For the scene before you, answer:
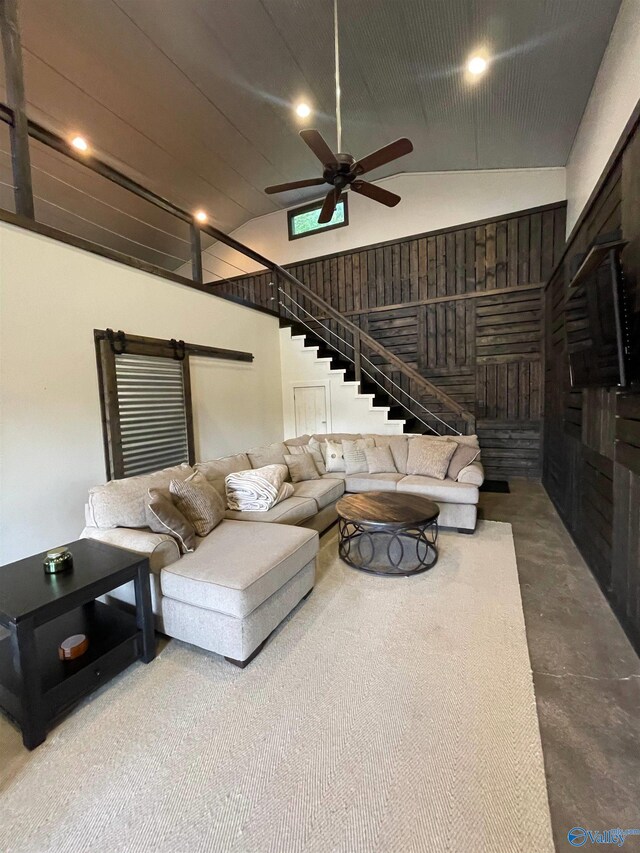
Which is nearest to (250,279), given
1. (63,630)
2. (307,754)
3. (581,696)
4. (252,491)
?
(252,491)

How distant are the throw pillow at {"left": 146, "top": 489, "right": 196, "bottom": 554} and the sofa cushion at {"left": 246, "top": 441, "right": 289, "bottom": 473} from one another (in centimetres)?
156

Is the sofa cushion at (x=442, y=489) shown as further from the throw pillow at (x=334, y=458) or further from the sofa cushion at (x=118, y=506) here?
the sofa cushion at (x=118, y=506)

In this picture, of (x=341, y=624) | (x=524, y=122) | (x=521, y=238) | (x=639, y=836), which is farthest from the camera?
(x=521, y=238)

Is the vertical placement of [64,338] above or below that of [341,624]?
above

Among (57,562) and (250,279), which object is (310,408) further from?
(57,562)

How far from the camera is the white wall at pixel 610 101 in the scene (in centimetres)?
238

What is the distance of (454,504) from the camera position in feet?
11.7

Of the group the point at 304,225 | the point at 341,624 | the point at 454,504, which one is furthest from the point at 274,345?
the point at 341,624

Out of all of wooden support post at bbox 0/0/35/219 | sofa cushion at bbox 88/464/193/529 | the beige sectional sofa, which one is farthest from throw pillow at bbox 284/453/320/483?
wooden support post at bbox 0/0/35/219

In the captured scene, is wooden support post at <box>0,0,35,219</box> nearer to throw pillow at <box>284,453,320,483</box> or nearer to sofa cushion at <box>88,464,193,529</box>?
sofa cushion at <box>88,464,193,529</box>

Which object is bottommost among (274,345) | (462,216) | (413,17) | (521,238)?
(274,345)

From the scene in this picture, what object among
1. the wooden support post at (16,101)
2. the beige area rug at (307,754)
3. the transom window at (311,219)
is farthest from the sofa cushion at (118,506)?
the transom window at (311,219)

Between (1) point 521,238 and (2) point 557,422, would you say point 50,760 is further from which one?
(1) point 521,238

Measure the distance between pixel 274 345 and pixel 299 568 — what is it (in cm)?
437
